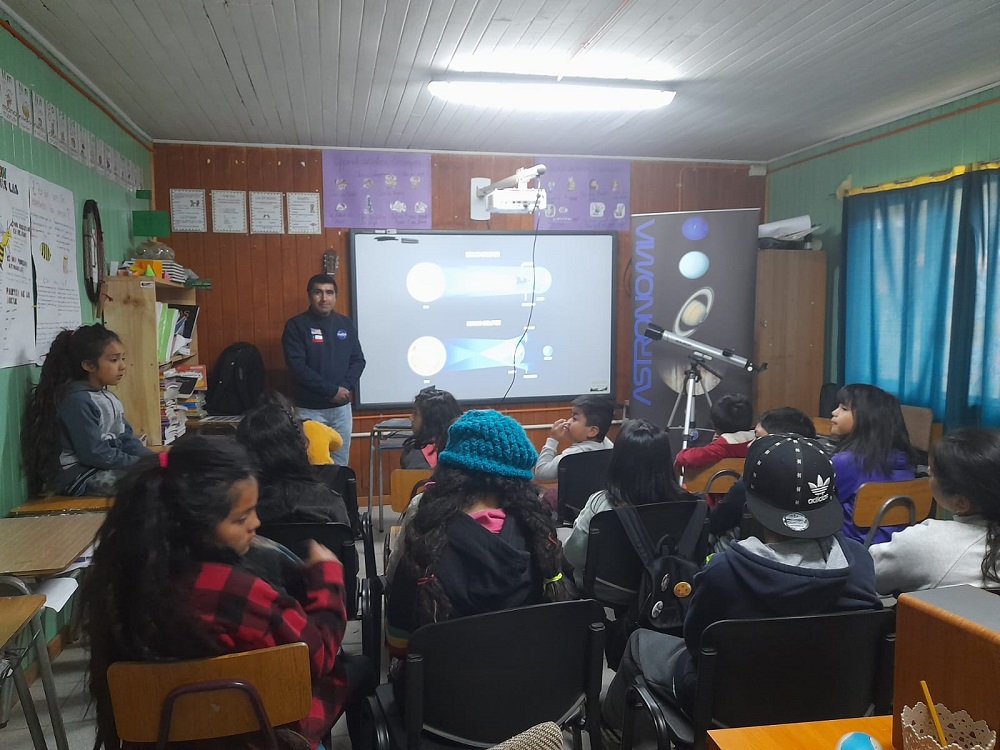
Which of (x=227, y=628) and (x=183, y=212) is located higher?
(x=183, y=212)

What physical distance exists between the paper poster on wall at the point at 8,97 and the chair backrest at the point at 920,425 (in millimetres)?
4506

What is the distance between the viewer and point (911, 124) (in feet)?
13.2

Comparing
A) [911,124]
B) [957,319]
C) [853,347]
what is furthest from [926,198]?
[853,347]

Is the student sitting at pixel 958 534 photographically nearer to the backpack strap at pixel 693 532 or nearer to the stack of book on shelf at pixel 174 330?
the backpack strap at pixel 693 532

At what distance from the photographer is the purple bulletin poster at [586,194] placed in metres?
5.04

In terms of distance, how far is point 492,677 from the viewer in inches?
54.8

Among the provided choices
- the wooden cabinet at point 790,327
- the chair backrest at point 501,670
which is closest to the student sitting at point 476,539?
the chair backrest at point 501,670

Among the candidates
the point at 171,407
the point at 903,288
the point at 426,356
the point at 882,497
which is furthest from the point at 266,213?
the point at 903,288

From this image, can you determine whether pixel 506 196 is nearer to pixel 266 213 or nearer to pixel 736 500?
pixel 266 213

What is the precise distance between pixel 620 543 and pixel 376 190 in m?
3.43

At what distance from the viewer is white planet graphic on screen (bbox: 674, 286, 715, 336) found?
466 cm

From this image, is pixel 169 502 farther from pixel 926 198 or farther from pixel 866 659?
pixel 926 198

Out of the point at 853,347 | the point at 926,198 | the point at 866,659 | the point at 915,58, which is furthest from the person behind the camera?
the point at 853,347

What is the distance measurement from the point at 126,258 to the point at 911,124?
15.3 feet
